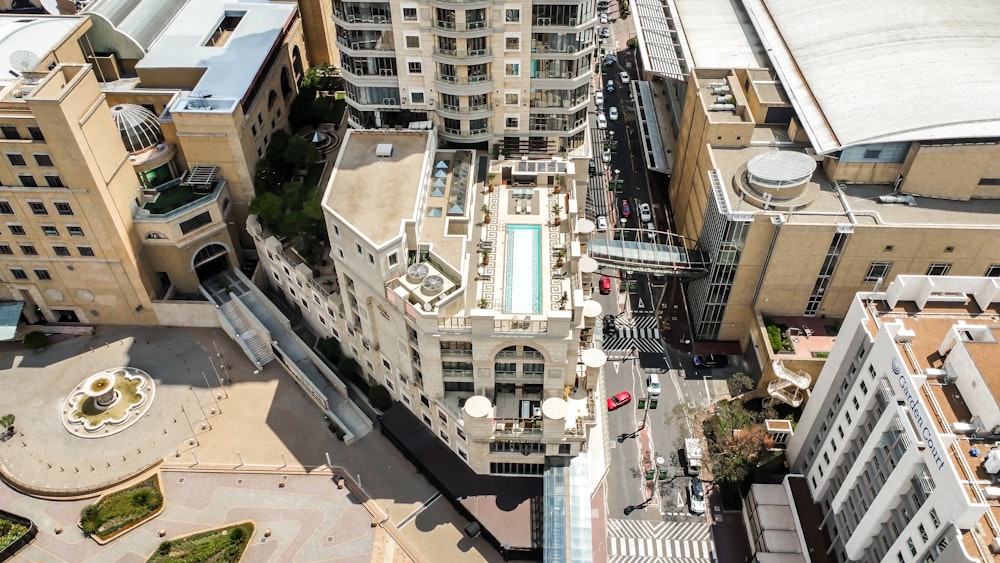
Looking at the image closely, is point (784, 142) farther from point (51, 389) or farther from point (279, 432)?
point (51, 389)

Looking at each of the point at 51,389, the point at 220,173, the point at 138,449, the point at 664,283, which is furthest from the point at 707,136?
the point at 51,389

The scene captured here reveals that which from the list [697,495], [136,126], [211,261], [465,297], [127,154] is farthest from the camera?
[211,261]

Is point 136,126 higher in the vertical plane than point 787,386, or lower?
higher

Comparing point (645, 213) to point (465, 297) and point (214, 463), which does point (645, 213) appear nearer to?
point (465, 297)

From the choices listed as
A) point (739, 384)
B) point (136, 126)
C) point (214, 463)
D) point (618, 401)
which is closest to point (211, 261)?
point (136, 126)

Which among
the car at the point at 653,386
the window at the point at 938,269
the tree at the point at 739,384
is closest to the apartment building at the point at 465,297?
the car at the point at 653,386
